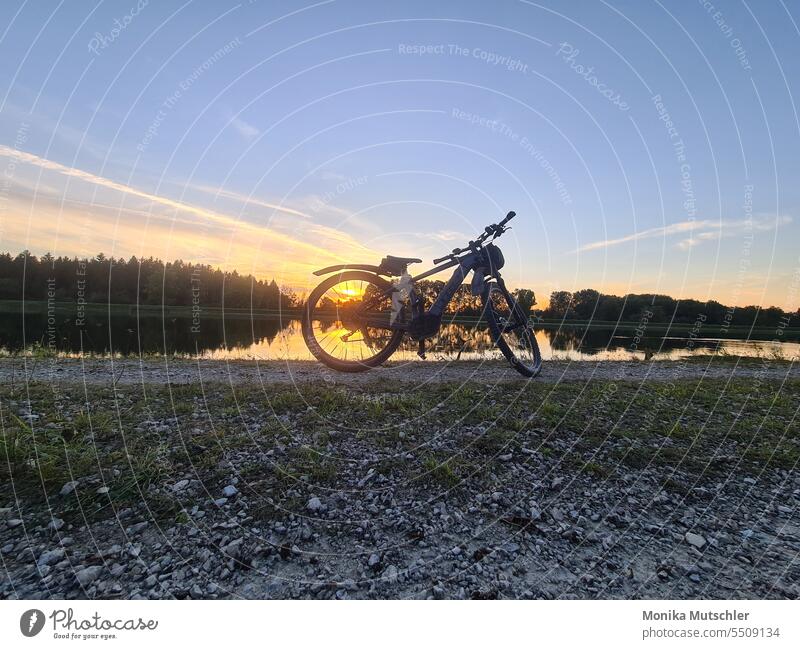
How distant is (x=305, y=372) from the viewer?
9.04m

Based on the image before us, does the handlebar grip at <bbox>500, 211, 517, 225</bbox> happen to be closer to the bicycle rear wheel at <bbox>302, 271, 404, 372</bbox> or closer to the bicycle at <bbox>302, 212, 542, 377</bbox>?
the bicycle at <bbox>302, 212, 542, 377</bbox>

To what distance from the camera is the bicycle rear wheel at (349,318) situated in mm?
8266

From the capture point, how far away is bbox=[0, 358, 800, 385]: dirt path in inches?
306

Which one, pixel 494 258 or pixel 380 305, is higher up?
pixel 494 258

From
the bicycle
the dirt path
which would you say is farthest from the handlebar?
the dirt path

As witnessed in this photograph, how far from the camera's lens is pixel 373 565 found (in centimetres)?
280

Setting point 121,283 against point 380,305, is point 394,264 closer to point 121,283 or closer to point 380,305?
point 380,305

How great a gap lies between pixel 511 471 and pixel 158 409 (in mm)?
5256

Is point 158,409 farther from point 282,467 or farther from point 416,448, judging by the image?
point 416,448

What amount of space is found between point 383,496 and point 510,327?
6.50 m

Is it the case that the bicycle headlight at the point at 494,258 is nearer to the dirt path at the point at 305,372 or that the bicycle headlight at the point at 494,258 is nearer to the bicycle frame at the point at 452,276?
the bicycle frame at the point at 452,276

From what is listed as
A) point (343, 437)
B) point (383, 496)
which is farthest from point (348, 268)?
point (383, 496)

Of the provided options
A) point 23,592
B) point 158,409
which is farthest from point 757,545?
point 158,409

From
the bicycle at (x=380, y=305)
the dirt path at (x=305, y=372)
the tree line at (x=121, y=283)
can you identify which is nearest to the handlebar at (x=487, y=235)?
the bicycle at (x=380, y=305)
